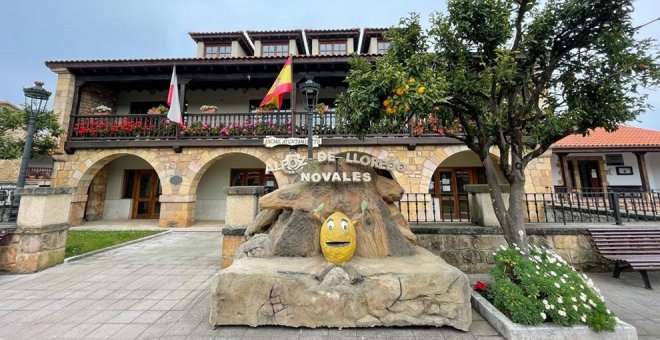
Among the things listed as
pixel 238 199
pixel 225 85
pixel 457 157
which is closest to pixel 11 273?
pixel 238 199

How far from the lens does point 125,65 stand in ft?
32.5

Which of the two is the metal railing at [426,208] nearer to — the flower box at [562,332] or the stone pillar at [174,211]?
the flower box at [562,332]

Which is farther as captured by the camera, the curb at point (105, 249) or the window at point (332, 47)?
the window at point (332, 47)

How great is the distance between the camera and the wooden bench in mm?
4266

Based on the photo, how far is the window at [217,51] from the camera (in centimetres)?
1353

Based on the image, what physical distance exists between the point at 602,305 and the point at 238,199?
5.38 metres

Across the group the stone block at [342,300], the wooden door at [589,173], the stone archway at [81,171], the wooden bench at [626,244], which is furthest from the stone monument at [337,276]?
the wooden door at [589,173]

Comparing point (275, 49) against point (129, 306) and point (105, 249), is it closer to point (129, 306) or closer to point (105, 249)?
point (105, 249)

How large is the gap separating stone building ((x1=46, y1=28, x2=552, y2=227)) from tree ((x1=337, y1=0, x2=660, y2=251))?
4802 mm

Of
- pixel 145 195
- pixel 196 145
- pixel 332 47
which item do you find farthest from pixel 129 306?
pixel 332 47

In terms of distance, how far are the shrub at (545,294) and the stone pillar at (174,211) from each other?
969 cm

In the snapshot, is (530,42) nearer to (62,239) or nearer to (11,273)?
(62,239)

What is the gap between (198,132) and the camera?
9.72 metres

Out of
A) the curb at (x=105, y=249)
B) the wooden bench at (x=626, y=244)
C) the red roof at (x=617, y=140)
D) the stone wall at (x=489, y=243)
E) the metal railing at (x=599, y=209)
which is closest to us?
the wooden bench at (x=626, y=244)
